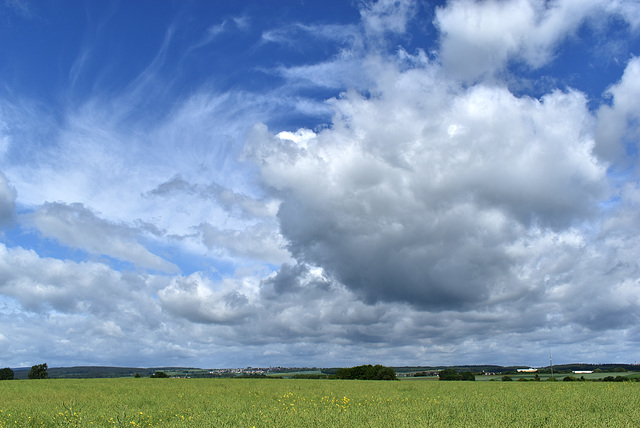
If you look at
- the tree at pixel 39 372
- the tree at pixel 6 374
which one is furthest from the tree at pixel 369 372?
the tree at pixel 6 374

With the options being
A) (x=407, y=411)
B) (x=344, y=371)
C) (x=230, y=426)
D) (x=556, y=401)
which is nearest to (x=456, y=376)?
(x=344, y=371)

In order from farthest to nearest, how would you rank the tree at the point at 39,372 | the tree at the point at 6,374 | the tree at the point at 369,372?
the tree at the point at 39,372
the tree at the point at 6,374
the tree at the point at 369,372

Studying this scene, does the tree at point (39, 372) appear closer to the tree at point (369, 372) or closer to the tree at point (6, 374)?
the tree at point (6, 374)

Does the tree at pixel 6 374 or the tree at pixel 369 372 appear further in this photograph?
the tree at pixel 6 374

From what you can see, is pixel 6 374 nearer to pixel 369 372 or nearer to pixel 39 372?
pixel 39 372

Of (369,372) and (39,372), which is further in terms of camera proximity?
(39,372)

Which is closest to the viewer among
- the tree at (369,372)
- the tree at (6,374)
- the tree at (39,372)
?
the tree at (369,372)

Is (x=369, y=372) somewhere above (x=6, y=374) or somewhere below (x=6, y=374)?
above

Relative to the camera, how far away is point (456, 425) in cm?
1476

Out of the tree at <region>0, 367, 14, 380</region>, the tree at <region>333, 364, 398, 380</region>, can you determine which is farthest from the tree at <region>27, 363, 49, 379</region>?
the tree at <region>333, 364, 398, 380</region>

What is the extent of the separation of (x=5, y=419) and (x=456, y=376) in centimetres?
8357

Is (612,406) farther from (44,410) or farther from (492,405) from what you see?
(44,410)

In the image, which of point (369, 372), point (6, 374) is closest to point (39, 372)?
point (6, 374)

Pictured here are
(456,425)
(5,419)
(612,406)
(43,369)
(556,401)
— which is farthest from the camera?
(43,369)
